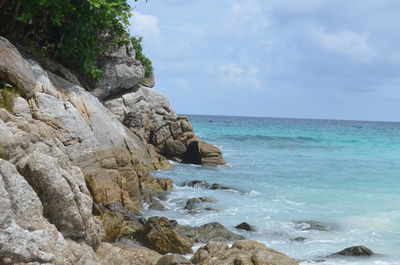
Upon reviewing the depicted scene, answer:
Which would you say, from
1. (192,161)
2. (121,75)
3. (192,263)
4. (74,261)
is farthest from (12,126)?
(192,161)

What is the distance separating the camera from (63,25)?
18.4 meters

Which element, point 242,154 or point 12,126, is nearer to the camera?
point 12,126

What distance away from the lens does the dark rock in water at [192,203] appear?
675 inches

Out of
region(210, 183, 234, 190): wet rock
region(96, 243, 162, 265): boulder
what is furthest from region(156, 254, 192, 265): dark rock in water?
region(210, 183, 234, 190): wet rock

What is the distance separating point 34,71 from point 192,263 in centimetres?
971

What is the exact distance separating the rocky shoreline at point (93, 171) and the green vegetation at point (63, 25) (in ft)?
3.60

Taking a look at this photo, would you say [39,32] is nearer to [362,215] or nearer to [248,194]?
[248,194]

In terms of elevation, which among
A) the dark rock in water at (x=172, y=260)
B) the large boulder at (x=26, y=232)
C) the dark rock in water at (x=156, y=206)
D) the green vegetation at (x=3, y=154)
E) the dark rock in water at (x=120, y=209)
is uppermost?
the green vegetation at (x=3, y=154)

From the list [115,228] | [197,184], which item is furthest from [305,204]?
[115,228]

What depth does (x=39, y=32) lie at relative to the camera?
1903cm

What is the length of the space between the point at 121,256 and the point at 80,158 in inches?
287

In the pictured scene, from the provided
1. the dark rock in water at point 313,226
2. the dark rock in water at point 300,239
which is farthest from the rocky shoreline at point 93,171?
the dark rock in water at point 313,226

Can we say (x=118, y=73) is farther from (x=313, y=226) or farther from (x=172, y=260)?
(x=172, y=260)

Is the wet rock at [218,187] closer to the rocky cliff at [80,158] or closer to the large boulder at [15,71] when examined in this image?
the rocky cliff at [80,158]
